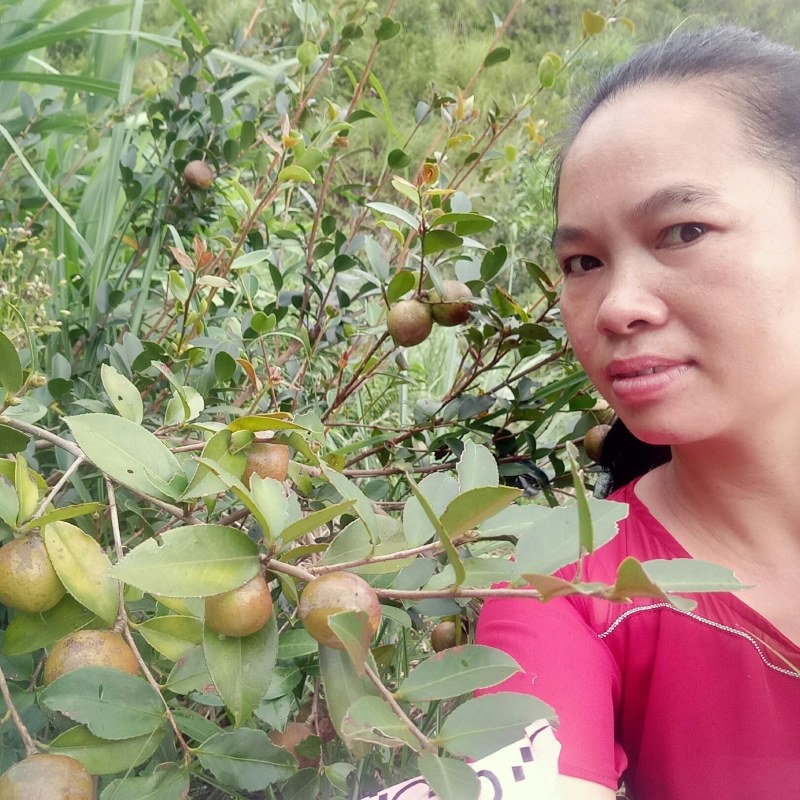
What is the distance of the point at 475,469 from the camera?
45cm

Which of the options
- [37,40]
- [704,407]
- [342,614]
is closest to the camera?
[342,614]

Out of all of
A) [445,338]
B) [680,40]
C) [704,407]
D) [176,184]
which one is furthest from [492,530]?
[445,338]

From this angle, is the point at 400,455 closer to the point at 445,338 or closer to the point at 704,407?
the point at 704,407

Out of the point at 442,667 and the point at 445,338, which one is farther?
the point at 445,338

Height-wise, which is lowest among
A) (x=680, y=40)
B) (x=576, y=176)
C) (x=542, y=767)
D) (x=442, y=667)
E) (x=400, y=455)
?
(x=400, y=455)

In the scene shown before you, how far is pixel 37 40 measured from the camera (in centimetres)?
109

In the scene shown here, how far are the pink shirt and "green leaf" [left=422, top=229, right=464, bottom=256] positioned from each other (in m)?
0.36

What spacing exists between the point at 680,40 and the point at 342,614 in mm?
772

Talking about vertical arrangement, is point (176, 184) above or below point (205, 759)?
above

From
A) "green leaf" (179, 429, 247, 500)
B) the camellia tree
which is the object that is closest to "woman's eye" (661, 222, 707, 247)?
the camellia tree

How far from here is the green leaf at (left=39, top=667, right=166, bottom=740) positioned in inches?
14.6

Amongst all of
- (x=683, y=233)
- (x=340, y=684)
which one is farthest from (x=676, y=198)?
(x=340, y=684)

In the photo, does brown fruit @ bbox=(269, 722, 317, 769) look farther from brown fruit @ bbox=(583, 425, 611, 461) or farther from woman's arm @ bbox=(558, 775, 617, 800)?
brown fruit @ bbox=(583, 425, 611, 461)

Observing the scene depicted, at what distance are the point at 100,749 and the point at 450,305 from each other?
58 cm
